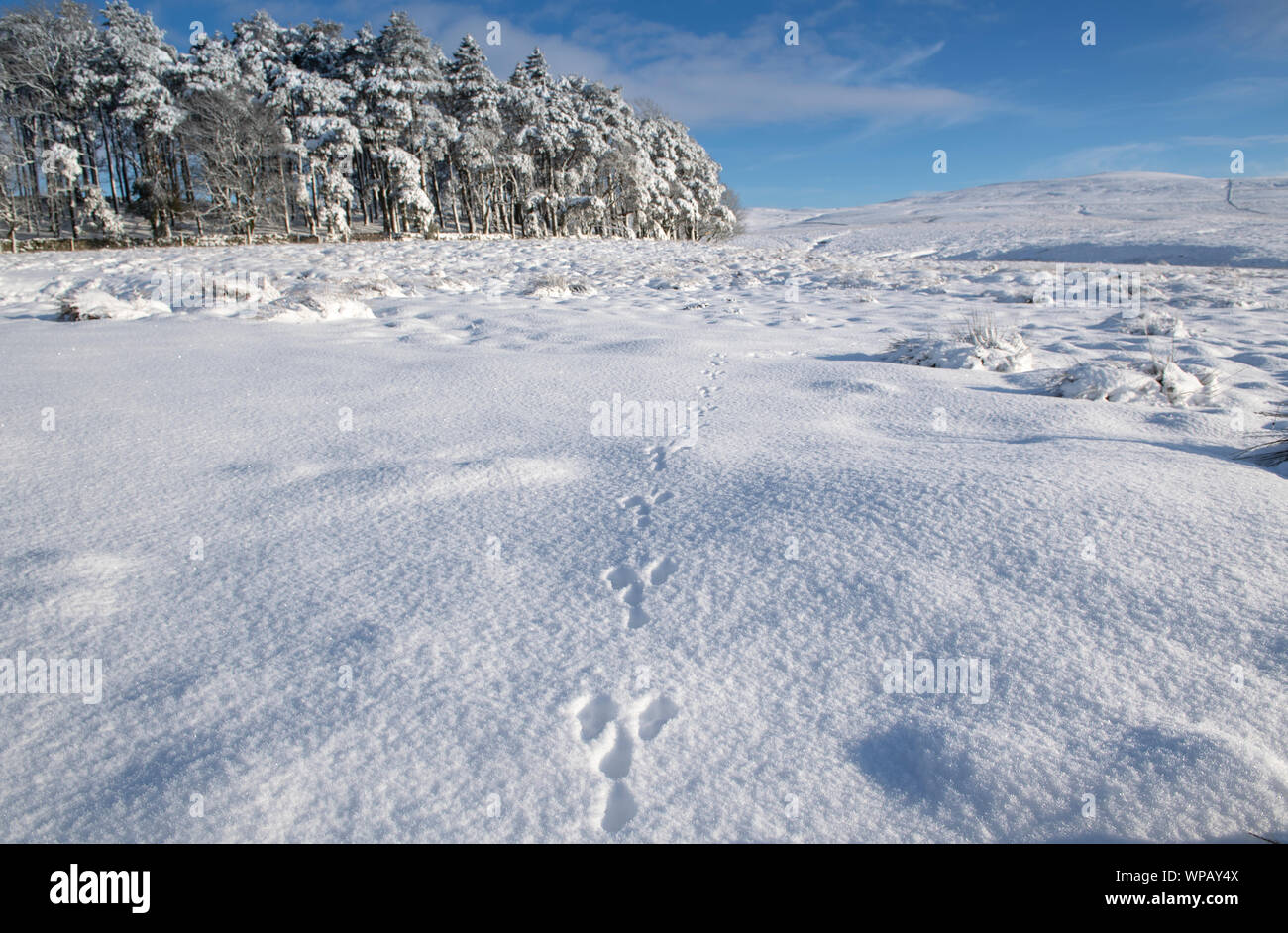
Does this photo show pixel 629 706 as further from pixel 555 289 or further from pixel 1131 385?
pixel 555 289

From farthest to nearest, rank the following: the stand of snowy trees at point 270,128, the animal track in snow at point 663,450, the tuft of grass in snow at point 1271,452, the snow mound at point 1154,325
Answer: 1. the stand of snowy trees at point 270,128
2. the snow mound at point 1154,325
3. the animal track in snow at point 663,450
4. the tuft of grass in snow at point 1271,452

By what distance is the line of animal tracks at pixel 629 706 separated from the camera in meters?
1.20

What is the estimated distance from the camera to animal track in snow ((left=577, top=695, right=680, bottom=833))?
3.83ft

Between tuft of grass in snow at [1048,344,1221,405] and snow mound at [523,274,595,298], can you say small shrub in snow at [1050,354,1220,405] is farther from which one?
snow mound at [523,274,595,298]

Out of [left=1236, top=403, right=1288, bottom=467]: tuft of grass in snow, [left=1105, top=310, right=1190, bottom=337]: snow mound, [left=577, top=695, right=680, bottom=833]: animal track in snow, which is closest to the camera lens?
[left=577, top=695, right=680, bottom=833]: animal track in snow

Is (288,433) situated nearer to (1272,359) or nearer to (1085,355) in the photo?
(1085,355)

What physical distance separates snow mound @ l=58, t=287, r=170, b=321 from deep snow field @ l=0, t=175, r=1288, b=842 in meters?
2.68

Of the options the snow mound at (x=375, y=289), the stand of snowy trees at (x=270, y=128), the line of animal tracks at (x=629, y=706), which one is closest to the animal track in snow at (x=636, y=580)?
the line of animal tracks at (x=629, y=706)

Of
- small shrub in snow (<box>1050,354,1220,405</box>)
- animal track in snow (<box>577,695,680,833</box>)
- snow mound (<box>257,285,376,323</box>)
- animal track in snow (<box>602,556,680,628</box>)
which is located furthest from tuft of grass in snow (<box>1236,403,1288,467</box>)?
snow mound (<box>257,285,376,323</box>)

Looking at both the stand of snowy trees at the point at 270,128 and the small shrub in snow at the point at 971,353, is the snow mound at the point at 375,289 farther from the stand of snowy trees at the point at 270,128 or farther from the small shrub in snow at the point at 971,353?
the stand of snowy trees at the point at 270,128

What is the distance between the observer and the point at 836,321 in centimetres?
677

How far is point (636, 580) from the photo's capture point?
189 centimetres
